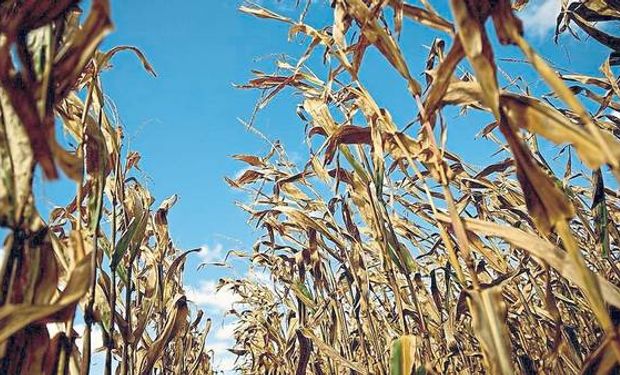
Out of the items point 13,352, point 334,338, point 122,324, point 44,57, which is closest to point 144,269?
point 334,338

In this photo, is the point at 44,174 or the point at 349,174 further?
the point at 349,174

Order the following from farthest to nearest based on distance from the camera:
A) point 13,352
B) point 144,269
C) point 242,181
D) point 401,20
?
point 144,269, point 242,181, point 401,20, point 13,352

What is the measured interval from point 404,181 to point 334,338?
0.79m

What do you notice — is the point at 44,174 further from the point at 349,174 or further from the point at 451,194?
the point at 349,174

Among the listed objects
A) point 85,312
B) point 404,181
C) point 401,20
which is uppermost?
point 404,181

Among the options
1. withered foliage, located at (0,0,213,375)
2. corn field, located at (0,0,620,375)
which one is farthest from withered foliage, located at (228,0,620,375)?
withered foliage, located at (0,0,213,375)

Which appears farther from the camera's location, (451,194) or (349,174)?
(349,174)

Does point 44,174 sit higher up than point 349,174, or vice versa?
point 349,174

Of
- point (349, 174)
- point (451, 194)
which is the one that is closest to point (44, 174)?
point (451, 194)

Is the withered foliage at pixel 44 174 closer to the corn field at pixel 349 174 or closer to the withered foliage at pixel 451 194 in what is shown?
the corn field at pixel 349 174

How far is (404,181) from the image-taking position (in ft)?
7.64

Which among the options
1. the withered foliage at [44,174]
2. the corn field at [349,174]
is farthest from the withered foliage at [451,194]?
the withered foliage at [44,174]

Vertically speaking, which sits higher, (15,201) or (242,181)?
(242,181)

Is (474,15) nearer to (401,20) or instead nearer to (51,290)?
(401,20)
